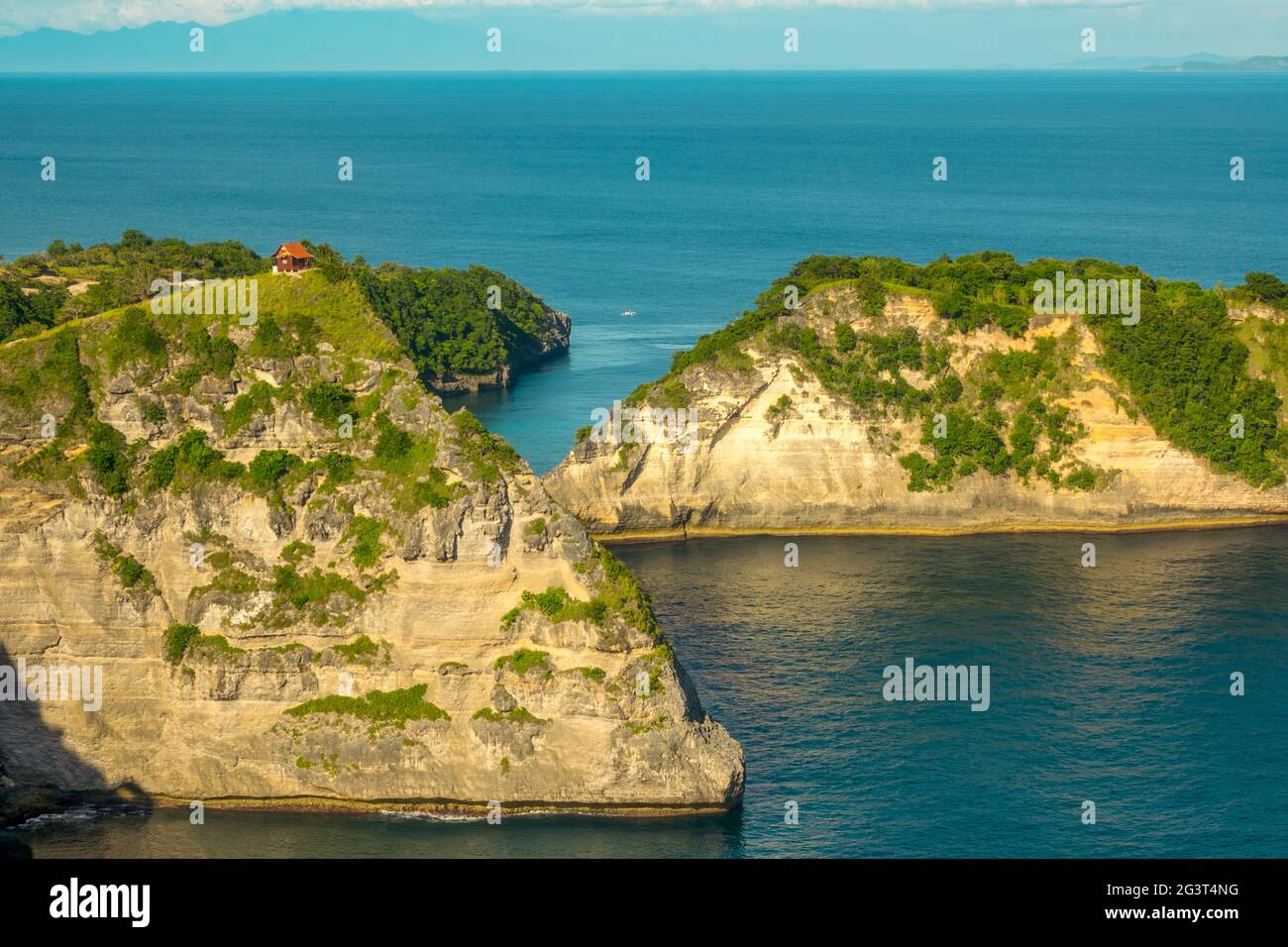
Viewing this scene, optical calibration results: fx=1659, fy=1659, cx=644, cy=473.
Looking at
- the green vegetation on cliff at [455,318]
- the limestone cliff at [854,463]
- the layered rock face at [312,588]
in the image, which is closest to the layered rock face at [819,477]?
the limestone cliff at [854,463]

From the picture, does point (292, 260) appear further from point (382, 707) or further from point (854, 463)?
point (854, 463)

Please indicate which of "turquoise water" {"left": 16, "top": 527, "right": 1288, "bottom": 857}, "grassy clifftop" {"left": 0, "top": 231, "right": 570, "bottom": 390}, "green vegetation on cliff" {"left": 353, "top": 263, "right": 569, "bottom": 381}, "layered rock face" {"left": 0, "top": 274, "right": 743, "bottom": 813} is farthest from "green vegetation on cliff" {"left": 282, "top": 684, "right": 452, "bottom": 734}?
"green vegetation on cliff" {"left": 353, "top": 263, "right": 569, "bottom": 381}

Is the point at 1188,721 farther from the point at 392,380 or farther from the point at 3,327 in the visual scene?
the point at 3,327

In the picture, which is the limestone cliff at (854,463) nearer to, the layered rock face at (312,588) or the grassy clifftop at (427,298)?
the grassy clifftop at (427,298)

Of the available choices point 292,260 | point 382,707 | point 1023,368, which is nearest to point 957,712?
point 382,707

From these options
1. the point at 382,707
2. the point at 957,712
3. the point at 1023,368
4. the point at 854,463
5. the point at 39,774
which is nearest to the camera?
the point at 382,707

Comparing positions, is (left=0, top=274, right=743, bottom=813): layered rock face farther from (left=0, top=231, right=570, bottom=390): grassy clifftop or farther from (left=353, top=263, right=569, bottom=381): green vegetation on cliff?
(left=353, top=263, right=569, bottom=381): green vegetation on cliff
